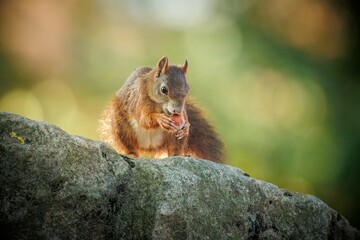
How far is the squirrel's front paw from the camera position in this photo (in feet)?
14.2

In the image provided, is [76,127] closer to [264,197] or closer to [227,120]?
[227,120]

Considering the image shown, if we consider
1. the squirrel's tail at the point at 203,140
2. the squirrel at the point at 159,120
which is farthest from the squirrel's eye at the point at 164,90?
the squirrel's tail at the point at 203,140

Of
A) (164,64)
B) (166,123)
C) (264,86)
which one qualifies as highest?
(264,86)

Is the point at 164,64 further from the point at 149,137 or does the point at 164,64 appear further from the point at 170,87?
the point at 149,137

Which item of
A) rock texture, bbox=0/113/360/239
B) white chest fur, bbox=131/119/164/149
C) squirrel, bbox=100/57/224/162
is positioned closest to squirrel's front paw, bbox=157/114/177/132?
squirrel, bbox=100/57/224/162

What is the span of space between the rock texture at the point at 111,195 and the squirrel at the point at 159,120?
128cm

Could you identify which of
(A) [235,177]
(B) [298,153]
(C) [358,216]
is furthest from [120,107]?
(C) [358,216]

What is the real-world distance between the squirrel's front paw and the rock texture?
1.06m

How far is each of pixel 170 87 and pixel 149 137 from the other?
0.47m

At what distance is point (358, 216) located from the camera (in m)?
8.11

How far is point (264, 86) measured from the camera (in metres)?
8.70

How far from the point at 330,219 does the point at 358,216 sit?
4851 millimetres

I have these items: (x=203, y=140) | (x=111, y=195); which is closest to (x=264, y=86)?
(x=203, y=140)

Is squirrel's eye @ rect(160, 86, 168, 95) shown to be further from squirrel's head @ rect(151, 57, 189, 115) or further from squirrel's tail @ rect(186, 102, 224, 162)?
squirrel's tail @ rect(186, 102, 224, 162)
